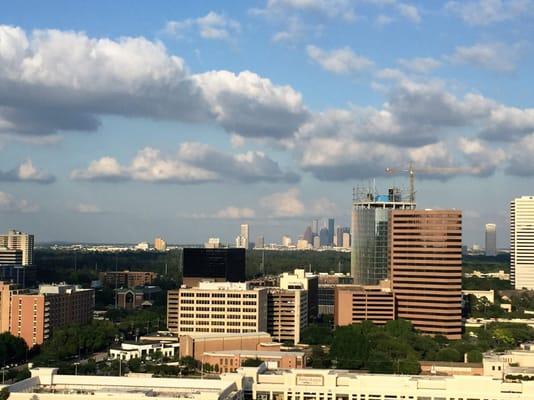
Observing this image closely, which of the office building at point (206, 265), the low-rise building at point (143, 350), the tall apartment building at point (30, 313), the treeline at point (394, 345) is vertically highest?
the office building at point (206, 265)

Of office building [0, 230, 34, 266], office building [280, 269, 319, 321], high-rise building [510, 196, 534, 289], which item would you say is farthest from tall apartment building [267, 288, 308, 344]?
office building [0, 230, 34, 266]

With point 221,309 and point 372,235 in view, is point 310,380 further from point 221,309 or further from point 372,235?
point 372,235

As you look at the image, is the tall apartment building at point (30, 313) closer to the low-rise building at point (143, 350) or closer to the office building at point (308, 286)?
the low-rise building at point (143, 350)

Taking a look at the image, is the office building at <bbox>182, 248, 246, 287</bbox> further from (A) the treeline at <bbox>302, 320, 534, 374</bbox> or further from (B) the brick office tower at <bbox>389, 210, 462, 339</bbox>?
(B) the brick office tower at <bbox>389, 210, 462, 339</bbox>

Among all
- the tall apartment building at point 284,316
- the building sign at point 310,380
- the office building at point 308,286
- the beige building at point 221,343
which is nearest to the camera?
the building sign at point 310,380

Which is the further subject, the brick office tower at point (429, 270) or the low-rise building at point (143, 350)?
the brick office tower at point (429, 270)

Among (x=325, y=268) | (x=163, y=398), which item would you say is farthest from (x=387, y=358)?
(x=325, y=268)

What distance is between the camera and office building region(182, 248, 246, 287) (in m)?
98.0

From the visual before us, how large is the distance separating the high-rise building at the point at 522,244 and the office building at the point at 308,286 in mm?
45830

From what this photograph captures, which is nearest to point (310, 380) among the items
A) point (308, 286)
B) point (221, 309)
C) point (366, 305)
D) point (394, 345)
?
point (394, 345)

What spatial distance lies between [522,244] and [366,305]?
62161 mm

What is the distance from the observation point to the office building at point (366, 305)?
80.9m

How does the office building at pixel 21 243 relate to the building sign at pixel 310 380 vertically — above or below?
above

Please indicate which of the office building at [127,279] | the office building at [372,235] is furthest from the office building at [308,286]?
the office building at [127,279]
